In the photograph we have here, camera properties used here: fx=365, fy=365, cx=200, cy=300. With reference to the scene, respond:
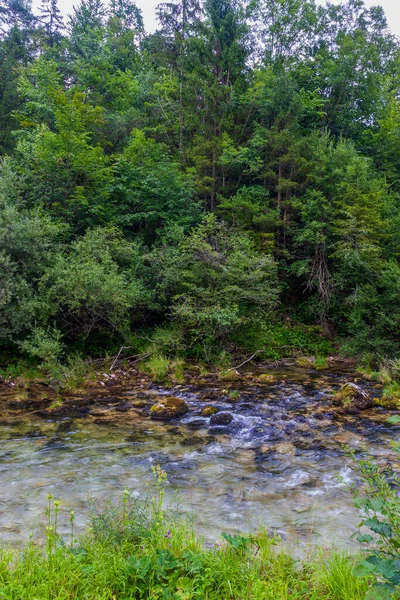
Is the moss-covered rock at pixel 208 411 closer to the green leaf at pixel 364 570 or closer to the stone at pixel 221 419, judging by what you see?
the stone at pixel 221 419

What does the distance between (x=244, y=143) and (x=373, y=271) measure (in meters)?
10.7

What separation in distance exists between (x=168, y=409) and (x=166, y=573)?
6.02m

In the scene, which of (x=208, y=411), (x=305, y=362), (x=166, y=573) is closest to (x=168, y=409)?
(x=208, y=411)

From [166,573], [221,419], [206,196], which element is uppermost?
[206,196]

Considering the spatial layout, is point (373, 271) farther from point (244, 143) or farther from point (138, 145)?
point (138, 145)

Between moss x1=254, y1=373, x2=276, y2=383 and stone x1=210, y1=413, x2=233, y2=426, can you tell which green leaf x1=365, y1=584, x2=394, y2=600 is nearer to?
stone x1=210, y1=413, x2=233, y2=426

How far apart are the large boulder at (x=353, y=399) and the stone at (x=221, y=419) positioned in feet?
9.84

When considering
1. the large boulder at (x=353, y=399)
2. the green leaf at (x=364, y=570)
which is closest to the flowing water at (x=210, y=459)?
the large boulder at (x=353, y=399)

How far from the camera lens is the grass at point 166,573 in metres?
2.58

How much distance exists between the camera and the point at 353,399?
9.37m

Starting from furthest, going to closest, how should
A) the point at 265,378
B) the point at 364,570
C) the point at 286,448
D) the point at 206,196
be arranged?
the point at 206,196 < the point at 265,378 < the point at 286,448 < the point at 364,570

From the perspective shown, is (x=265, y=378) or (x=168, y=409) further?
(x=265, y=378)

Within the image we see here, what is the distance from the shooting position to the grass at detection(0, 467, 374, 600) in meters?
2.58

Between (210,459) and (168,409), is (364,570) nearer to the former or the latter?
(210,459)
